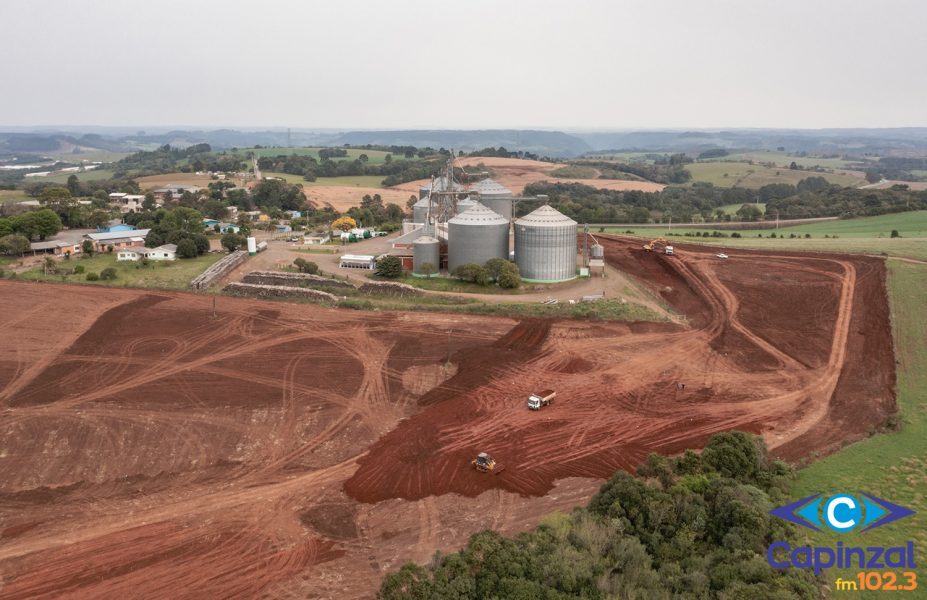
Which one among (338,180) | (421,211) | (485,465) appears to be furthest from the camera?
(338,180)

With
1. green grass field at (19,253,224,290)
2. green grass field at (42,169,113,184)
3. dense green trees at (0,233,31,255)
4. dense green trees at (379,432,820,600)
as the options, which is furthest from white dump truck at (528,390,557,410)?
green grass field at (42,169,113,184)

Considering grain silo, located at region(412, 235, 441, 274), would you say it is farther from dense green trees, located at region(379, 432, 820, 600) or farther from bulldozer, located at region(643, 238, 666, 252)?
dense green trees, located at region(379, 432, 820, 600)

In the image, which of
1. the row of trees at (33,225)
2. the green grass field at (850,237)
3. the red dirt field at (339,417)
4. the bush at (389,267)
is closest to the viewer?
the red dirt field at (339,417)

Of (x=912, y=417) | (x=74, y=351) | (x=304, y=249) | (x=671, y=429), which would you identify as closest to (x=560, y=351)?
(x=671, y=429)

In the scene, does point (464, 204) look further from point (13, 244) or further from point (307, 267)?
point (13, 244)

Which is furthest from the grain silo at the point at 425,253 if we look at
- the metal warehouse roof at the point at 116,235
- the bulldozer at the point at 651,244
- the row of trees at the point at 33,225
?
the row of trees at the point at 33,225

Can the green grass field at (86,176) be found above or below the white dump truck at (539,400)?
above

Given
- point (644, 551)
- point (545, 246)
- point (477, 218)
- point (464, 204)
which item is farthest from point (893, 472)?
point (464, 204)

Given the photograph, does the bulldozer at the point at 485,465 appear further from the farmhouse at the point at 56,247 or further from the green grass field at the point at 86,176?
the green grass field at the point at 86,176
